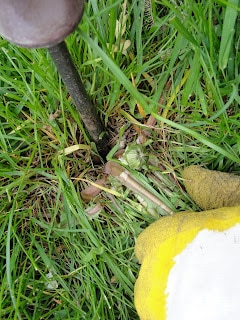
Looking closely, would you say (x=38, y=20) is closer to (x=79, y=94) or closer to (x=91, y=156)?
(x=79, y=94)

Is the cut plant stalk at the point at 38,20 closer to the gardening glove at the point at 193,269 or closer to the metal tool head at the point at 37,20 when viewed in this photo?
the metal tool head at the point at 37,20

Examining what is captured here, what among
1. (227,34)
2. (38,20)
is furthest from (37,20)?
(227,34)

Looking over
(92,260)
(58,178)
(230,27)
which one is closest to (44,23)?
(230,27)

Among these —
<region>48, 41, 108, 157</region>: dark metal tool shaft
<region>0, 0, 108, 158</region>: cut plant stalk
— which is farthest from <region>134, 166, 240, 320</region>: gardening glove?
<region>0, 0, 108, 158</region>: cut plant stalk

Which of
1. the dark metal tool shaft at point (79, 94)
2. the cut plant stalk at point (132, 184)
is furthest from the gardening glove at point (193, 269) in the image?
the dark metal tool shaft at point (79, 94)

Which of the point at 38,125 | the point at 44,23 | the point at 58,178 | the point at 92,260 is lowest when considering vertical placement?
the point at 92,260

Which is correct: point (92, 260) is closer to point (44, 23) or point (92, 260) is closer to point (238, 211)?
point (238, 211)
